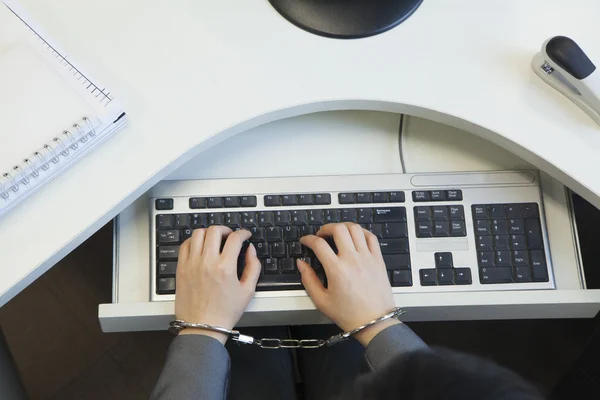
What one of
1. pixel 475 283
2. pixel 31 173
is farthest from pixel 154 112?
pixel 475 283

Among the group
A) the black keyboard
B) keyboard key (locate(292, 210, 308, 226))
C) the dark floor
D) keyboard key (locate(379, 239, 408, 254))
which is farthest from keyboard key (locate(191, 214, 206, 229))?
the dark floor

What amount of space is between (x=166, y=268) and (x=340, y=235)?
20 cm

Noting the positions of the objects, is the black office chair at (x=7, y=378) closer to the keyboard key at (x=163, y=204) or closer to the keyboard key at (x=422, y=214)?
the keyboard key at (x=163, y=204)

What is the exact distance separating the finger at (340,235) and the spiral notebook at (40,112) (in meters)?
0.25

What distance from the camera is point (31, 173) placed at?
551 millimetres

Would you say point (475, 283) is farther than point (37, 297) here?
No

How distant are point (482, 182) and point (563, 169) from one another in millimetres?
105

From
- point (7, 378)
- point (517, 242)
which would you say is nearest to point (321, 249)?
point (517, 242)

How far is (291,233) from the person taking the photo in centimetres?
67

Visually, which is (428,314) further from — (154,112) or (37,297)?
(37,297)

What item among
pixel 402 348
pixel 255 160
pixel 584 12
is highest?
pixel 584 12

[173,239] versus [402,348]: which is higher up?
[173,239]

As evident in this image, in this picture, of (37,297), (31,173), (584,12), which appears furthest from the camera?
(37,297)

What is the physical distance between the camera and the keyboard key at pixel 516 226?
67cm
